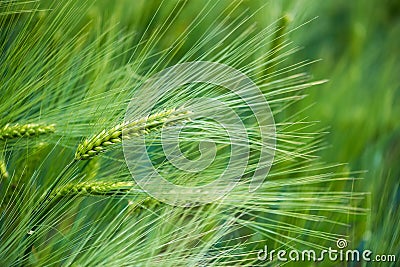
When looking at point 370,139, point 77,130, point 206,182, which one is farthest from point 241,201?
point 370,139

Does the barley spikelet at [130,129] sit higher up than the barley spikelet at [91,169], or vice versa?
the barley spikelet at [130,129]

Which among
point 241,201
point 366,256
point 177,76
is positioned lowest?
point 366,256

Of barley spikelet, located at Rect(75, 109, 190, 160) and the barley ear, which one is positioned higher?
barley spikelet, located at Rect(75, 109, 190, 160)

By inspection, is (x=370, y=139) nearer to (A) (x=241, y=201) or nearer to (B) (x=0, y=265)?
(A) (x=241, y=201)

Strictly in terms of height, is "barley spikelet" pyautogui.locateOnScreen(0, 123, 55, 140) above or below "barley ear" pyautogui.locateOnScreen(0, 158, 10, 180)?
above
